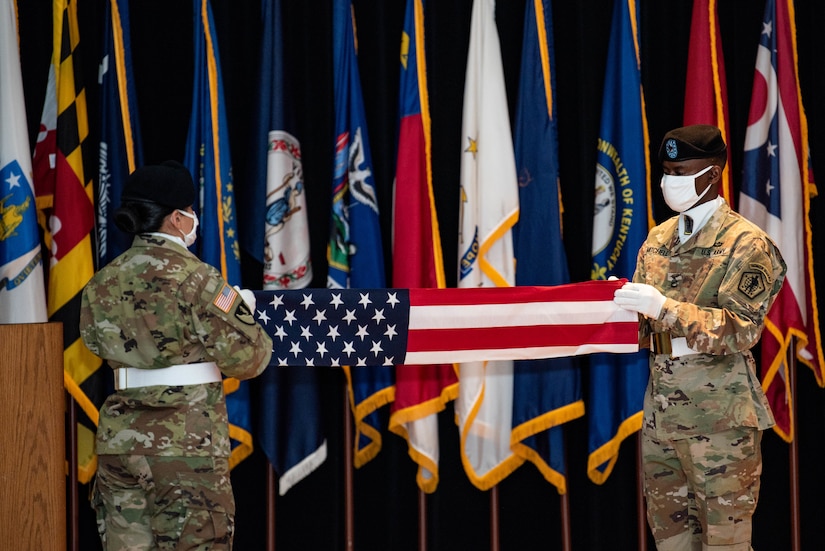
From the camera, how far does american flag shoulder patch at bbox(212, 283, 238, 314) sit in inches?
107

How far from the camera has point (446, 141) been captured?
4109 millimetres

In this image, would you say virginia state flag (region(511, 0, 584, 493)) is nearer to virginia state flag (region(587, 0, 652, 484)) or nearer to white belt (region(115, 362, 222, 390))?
virginia state flag (region(587, 0, 652, 484))

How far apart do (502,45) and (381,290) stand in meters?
1.42

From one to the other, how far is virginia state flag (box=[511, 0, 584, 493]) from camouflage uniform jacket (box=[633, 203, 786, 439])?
2.78ft

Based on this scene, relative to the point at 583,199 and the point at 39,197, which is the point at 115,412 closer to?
the point at 39,197

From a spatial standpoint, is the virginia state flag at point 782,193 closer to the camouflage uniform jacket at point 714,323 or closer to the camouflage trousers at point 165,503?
the camouflage uniform jacket at point 714,323

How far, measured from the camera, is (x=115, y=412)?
9.20 ft

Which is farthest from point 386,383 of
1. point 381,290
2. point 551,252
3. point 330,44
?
point 330,44

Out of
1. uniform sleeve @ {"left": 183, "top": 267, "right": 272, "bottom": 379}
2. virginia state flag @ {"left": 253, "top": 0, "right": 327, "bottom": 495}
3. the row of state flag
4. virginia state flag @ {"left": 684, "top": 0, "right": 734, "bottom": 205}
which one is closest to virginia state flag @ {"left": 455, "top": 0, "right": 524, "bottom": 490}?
the row of state flag

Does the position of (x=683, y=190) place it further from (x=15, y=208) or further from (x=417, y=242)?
(x=15, y=208)

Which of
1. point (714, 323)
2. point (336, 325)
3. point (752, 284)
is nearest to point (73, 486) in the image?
point (336, 325)

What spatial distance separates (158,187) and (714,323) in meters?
1.77

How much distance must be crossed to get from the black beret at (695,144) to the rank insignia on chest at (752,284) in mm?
414

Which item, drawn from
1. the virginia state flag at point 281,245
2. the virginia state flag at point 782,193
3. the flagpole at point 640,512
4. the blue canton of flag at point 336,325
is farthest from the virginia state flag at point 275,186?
the virginia state flag at point 782,193
